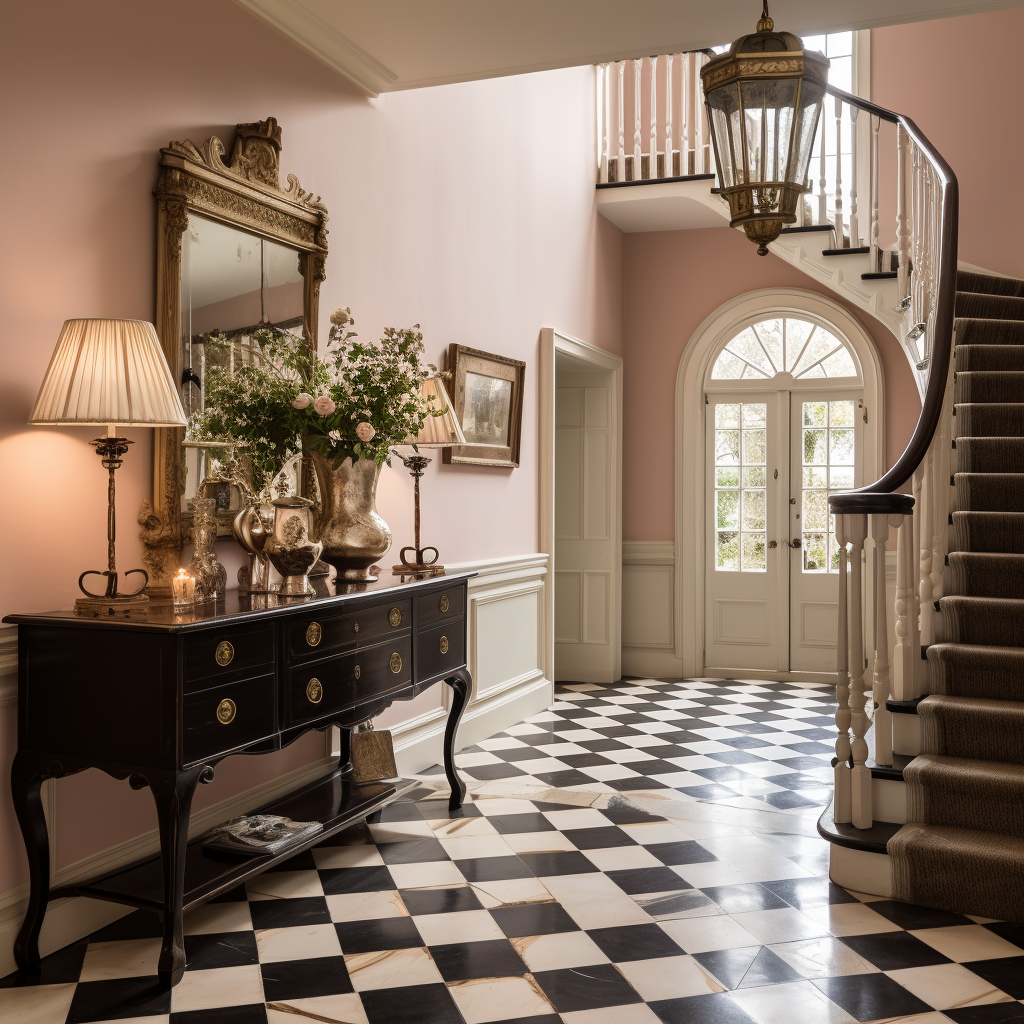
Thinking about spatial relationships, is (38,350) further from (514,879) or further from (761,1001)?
(761,1001)

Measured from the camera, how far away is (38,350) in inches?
109

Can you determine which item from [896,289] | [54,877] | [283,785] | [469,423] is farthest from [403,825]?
[896,289]

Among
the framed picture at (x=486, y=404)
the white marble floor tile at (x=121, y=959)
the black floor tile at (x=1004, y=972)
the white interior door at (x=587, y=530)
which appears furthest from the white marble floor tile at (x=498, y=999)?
the white interior door at (x=587, y=530)

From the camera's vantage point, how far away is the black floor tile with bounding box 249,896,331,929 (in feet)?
10.1

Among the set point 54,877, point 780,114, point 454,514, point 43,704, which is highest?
point 780,114

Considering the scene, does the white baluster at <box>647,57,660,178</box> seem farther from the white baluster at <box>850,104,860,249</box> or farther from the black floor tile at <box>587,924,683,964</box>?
the black floor tile at <box>587,924,683,964</box>

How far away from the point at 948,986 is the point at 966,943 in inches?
11.9

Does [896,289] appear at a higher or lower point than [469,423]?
higher

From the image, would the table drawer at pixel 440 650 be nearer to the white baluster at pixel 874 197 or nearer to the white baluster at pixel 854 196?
the white baluster at pixel 874 197

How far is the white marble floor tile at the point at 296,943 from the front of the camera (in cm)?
286

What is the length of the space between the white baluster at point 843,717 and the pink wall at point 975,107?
5.02 meters

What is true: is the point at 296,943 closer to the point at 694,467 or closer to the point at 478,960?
the point at 478,960

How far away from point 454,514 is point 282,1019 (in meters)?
2.99

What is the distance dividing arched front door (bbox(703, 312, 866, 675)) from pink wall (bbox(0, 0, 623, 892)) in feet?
6.64
